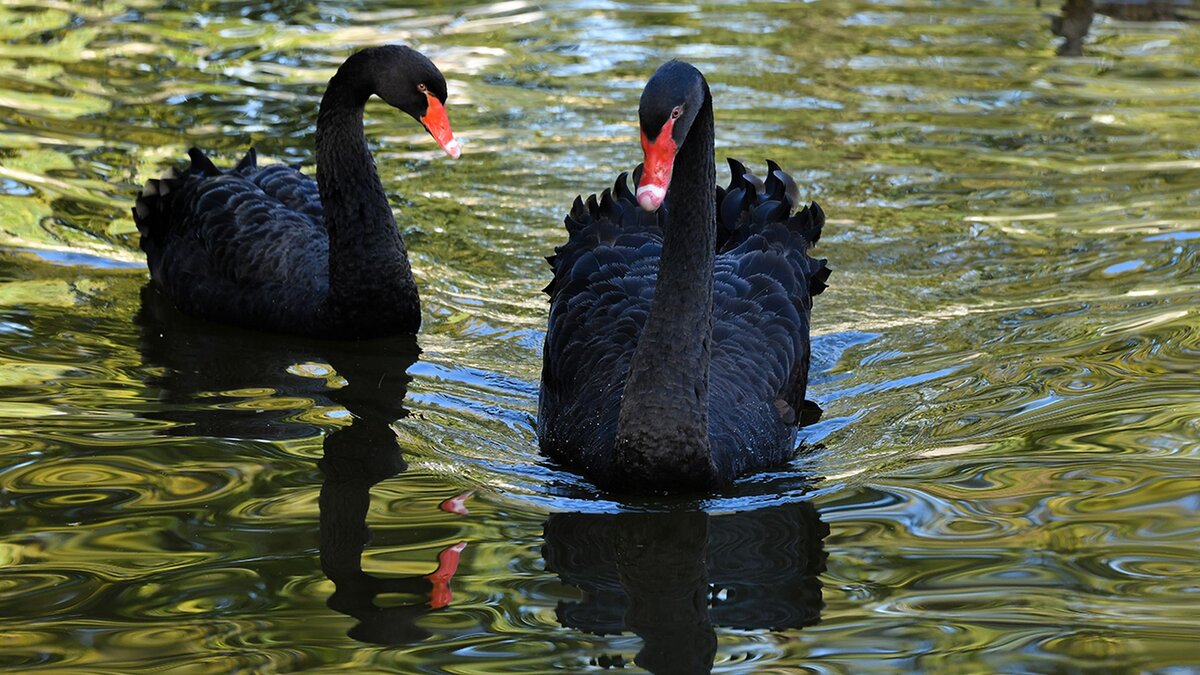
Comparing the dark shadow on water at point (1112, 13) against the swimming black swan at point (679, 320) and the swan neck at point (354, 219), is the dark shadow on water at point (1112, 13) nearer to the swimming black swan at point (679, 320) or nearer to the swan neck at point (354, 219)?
the swimming black swan at point (679, 320)

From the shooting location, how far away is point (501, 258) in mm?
8562

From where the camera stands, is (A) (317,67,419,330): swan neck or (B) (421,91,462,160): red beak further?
(A) (317,67,419,330): swan neck

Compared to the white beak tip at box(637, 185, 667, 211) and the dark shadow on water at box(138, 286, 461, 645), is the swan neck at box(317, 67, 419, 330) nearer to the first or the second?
the dark shadow on water at box(138, 286, 461, 645)

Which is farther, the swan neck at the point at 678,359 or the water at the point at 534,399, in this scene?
the swan neck at the point at 678,359

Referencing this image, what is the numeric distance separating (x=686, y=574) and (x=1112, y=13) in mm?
9866

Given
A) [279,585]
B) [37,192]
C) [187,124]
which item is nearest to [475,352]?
[279,585]

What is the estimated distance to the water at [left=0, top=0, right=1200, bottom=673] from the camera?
15.5 ft

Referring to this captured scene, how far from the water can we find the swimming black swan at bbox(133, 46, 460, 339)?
14cm

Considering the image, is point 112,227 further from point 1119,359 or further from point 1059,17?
point 1059,17

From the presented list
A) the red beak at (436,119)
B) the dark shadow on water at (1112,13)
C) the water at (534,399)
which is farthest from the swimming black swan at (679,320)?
the dark shadow on water at (1112,13)

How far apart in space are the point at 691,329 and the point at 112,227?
4.46 m

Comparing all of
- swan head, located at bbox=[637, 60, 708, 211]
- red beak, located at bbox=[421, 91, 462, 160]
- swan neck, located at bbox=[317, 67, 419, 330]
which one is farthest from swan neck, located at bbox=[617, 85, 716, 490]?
swan neck, located at bbox=[317, 67, 419, 330]

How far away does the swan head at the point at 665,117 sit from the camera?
16.1ft

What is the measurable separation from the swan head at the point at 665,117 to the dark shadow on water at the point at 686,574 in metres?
1.13
